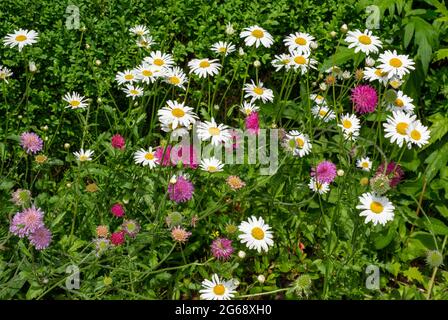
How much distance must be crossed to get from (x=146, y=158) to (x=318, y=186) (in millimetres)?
675

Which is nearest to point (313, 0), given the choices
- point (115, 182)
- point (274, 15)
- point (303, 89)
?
point (274, 15)

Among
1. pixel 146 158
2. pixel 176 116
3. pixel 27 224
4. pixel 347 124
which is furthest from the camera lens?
pixel 347 124

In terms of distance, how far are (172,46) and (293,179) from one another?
1.05 meters

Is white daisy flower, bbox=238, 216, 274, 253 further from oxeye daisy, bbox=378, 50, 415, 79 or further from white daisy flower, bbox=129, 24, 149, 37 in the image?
white daisy flower, bbox=129, 24, 149, 37

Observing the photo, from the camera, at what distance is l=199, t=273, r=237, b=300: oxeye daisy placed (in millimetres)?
2301

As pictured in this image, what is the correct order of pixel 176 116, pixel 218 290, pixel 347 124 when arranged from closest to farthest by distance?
1. pixel 218 290
2. pixel 176 116
3. pixel 347 124

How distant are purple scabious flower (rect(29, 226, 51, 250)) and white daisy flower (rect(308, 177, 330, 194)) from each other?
39.4 inches

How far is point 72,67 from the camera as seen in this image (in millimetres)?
3148

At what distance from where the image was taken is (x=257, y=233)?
2475mm

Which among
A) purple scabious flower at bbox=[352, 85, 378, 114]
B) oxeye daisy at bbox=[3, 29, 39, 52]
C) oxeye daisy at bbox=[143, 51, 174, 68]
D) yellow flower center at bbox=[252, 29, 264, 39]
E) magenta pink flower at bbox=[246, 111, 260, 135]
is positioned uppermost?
yellow flower center at bbox=[252, 29, 264, 39]

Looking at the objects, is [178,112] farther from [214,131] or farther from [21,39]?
[21,39]

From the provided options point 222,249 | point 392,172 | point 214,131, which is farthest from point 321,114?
point 222,249

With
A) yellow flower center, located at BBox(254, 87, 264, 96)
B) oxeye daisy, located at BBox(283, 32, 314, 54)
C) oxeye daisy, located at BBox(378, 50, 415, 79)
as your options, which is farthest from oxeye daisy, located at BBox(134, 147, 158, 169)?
oxeye daisy, located at BBox(378, 50, 415, 79)

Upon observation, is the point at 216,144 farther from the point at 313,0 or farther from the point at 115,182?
the point at 313,0
